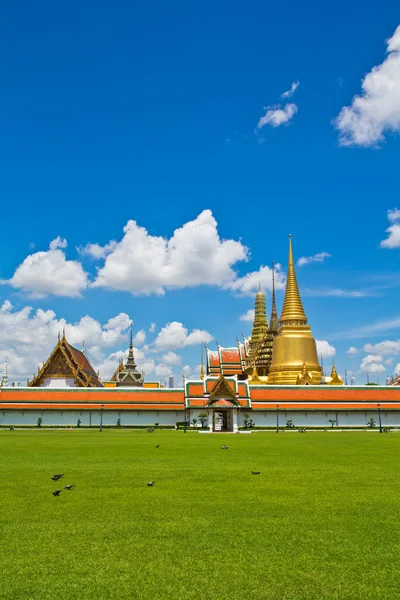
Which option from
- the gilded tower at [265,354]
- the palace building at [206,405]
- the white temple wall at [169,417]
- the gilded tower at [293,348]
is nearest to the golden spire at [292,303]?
the gilded tower at [293,348]

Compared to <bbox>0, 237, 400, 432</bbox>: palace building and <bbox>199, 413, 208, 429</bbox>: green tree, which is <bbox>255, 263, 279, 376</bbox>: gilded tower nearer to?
<bbox>0, 237, 400, 432</bbox>: palace building

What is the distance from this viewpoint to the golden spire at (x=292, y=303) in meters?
70.5

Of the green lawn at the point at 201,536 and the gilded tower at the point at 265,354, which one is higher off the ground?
the gilded tower at the point at 265,354

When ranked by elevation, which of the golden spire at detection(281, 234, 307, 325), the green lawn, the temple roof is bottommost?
the green lawn

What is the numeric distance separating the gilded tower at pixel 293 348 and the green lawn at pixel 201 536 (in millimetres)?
53511

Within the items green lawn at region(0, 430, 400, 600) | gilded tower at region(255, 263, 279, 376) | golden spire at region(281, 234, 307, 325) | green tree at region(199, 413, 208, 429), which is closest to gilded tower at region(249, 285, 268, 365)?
gilded tower at region(255, 263, 279, 376)

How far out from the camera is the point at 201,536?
759 centimetres

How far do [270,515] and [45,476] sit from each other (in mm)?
6691

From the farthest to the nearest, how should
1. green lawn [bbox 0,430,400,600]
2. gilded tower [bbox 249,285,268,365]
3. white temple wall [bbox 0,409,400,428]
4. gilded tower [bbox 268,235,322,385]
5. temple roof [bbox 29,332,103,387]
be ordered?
1. gilded tower [bbox 249,285,268,365]
2. gilded tower [bbox 268,235,322,385]
3. temple roof [bbox 29,332,103,387]
4. white temple wall [bbox 0,409,400,428]
5. green lawn [bbox 0,430,400,600]

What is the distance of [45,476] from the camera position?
44.2ft

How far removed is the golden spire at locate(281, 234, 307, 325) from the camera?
70.5 metres

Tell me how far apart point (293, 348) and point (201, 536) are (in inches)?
2430

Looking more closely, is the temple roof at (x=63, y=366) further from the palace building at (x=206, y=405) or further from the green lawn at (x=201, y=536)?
the green lawn at (x=201, y=536)

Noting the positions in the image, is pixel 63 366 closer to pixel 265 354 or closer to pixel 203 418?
pixel 203 418
